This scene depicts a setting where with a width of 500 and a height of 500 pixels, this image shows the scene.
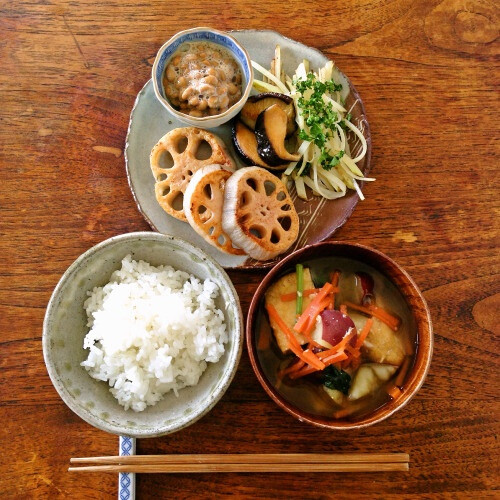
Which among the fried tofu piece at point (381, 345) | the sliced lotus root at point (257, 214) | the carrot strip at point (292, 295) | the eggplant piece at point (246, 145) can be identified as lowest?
the fried tofu piece at point (381, 345)

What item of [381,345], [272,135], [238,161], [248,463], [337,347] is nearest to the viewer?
[337,347]

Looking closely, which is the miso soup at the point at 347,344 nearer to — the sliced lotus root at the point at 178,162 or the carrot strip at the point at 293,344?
the carrot strip at the point at 293,344

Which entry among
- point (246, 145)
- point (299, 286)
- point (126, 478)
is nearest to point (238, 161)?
point (246, 145)

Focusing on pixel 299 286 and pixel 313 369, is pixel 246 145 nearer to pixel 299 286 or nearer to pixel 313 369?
pixel 299 286

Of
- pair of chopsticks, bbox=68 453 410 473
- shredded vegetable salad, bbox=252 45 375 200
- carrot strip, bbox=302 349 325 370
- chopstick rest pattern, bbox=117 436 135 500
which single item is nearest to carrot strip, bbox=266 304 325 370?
carrot strip, bbox=302 349 325 370

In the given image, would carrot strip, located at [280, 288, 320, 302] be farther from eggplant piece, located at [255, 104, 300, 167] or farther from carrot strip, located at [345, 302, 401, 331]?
eggplant piece, located at [255, 104, 300, 167]

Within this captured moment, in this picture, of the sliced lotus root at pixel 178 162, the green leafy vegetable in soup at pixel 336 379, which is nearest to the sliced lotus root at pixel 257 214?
the sliced lotus root at pixel 178 162

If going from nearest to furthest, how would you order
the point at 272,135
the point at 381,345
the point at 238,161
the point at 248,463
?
the point at 381,345 → the point at 248,463 → the point at 272,135 → the point at 238,161
